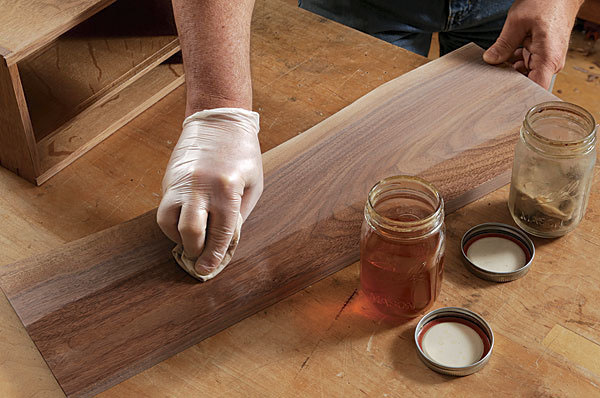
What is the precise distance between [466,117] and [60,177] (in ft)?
2.74

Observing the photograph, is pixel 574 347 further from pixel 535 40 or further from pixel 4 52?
pixel 4 52

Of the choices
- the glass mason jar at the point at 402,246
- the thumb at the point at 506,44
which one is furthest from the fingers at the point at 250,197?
the thumb at the point at 506,44

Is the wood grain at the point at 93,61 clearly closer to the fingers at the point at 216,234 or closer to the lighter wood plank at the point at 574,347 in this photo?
the fingers at the point at 216,234

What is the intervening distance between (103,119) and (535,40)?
3.15ft

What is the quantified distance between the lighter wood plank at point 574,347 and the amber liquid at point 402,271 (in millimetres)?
178

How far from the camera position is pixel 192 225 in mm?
968

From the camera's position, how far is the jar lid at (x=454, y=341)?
0.89m

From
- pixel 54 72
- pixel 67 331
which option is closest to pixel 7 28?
pixel 54 72

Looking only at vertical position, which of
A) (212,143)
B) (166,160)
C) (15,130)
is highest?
(212,143)

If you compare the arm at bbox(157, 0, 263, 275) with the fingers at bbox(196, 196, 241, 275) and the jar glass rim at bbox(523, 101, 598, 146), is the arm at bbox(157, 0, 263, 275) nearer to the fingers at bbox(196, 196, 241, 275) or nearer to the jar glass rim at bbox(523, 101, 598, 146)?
the fingers at bbox(196, 196, 241, 275)

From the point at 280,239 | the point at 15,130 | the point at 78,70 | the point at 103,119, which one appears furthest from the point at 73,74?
the point at 280,239

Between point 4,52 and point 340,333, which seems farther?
point 4,52

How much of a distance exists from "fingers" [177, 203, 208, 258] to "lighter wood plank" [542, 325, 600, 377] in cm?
53

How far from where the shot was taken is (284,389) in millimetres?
883
